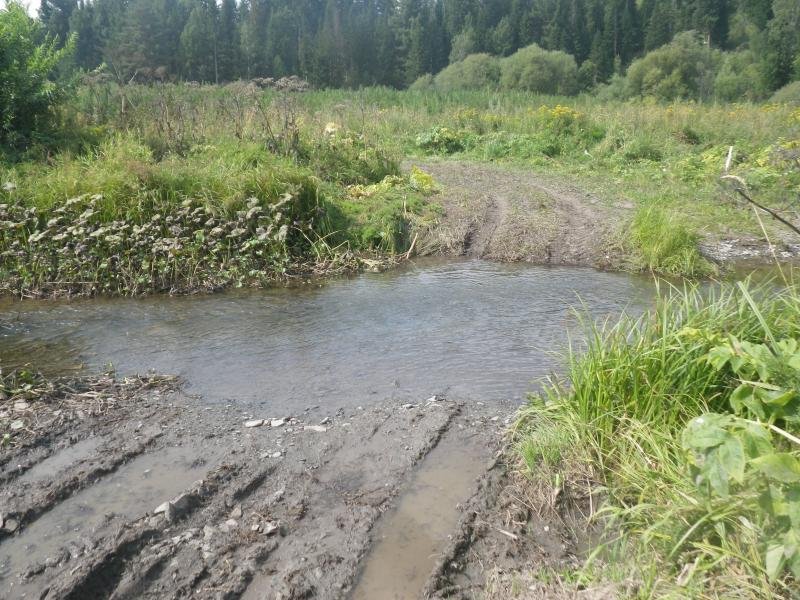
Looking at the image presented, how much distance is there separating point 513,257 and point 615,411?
222 inches

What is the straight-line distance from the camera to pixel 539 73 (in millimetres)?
44594

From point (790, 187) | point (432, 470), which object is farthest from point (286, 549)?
point (790, 187)

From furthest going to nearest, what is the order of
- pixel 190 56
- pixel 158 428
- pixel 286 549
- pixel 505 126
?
1. pixel 190 56
2. pixel 505 126
3. pixel 158 428
4. pixel 286 549

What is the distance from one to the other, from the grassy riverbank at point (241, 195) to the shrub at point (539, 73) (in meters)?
30.6

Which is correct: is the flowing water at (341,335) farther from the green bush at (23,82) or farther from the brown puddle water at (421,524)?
the green bush at (23,82)

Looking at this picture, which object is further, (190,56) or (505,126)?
(190,56)

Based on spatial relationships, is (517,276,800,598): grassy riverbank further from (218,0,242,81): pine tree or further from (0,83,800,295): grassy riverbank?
(218,0,242,81): pine tree

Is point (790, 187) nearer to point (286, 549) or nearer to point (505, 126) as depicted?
point (286, 549)

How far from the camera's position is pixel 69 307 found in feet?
23.8

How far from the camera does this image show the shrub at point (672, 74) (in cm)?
3850

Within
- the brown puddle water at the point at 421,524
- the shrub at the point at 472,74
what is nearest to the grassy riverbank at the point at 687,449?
the brown puddle water at the point at 421,524

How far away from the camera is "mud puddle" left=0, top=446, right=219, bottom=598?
2916 mm

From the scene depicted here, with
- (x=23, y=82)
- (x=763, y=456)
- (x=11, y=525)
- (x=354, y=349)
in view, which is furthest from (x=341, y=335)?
(x=23, y=82)

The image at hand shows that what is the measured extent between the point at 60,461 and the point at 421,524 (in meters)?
2.23
